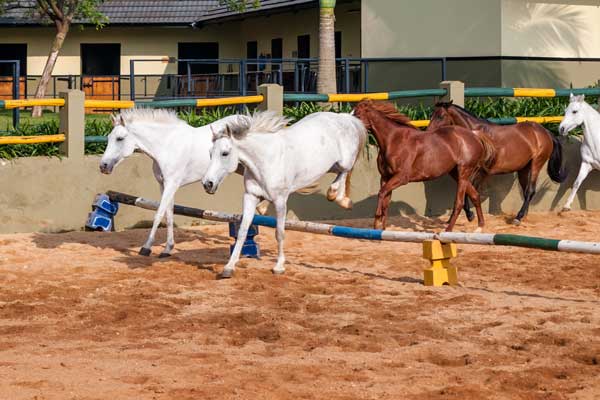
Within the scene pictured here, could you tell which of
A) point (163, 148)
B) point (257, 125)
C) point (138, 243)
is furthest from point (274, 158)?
point (138, 243)

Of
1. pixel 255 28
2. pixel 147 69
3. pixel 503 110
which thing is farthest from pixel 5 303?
pixel 147 69

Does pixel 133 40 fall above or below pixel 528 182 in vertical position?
above

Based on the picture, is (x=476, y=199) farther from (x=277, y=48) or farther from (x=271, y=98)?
(x=277, y=48)

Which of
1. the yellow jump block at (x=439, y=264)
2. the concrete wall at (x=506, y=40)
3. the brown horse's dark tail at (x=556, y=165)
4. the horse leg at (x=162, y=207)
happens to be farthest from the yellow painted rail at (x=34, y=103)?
the concrete wall at (x=506, y=40)

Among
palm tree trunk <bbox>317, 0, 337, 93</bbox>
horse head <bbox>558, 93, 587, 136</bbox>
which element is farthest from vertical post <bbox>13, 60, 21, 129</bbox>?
horse head <bbox>558, 93, 587, 136</bbox>

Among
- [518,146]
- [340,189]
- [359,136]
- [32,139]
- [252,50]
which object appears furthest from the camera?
[252,50]

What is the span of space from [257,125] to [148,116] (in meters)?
1.77

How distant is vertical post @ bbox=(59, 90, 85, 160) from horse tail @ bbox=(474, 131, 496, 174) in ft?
15.9

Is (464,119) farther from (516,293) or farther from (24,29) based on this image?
(24,29)

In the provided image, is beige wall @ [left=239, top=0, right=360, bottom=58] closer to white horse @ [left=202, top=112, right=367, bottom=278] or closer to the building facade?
the building facade

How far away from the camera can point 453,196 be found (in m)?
17.0

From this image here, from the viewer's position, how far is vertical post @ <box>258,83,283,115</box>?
16141 mm

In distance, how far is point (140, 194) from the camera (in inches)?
612

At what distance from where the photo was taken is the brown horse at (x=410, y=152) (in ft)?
48.4
